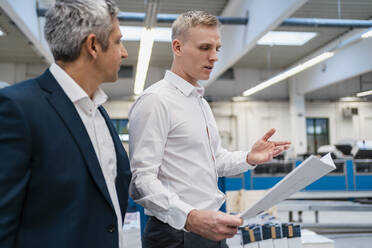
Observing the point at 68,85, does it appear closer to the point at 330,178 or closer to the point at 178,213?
the point at 178,213

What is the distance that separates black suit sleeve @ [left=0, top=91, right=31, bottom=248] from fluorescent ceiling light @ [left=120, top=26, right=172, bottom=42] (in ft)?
29.7

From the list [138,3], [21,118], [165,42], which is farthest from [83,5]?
[165,42]

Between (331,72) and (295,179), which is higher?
(331,72)

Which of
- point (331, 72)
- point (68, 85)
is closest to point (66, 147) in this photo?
point (68, 85)

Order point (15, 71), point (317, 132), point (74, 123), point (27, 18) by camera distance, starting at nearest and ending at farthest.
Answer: point (74, 123), point (27, 18), point (15, 71), point (317, 132)

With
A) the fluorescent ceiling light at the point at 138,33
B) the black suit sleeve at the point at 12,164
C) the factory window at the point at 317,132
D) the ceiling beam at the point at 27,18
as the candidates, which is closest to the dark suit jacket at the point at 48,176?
the black suit sleeve at the point at 12,164

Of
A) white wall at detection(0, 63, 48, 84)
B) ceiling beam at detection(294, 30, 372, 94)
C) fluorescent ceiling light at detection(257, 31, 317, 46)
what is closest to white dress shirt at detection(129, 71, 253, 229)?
ceiling beam at detection(294, 30, 372, 94)

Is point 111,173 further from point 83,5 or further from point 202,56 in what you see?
point 202,56

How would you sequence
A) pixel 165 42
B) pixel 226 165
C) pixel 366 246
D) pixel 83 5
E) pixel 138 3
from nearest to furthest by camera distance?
pixel 83 5 → pixel 226 165 → pixel 366 246 → pixel 138 3 → pixel 165 42

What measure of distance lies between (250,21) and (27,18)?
14.6 ft

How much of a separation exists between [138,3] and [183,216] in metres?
7.63

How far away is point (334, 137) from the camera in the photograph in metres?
15.1

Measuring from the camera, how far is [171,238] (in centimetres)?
119

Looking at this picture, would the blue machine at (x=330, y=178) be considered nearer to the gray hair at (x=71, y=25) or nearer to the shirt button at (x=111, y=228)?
the shirt button at (x=111, y=228)
